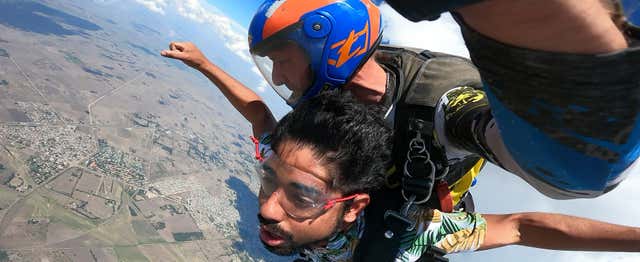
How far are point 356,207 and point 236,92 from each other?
1.37 meters

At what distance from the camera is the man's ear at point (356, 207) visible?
5.24ft

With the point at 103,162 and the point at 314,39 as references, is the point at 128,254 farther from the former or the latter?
the point at 314,39

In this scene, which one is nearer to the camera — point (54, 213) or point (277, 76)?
point (277, 76)

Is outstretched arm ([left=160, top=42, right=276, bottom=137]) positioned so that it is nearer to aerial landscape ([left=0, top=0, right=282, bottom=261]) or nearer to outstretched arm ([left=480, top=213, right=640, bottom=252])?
outstretched arm ([left=480, top=213, right=640, bottom=252])

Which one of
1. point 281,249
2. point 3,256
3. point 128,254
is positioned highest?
point 281,249

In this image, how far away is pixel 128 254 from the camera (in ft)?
82.4

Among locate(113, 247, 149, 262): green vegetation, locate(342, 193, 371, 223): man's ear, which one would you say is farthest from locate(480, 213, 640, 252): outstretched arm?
locate(113, 247, 149, 262): green vegetation

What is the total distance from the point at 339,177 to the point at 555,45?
47.3 inches

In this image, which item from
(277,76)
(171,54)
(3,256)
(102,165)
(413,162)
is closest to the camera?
(413,162)

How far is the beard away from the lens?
1529mm

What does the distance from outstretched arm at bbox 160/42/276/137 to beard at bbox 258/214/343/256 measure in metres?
0.97

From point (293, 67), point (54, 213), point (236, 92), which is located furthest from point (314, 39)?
point (54, 213)

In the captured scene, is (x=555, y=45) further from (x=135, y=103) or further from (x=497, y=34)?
(x=135, y=103)

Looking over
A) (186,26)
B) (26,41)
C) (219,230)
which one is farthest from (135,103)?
(186,26)
